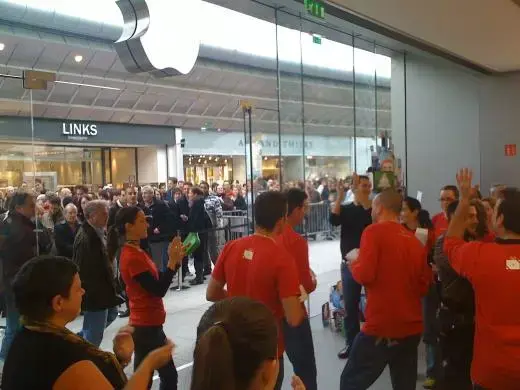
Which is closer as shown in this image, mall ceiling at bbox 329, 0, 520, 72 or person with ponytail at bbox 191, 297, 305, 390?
person with ponytail at bbox 191, 297, 305, 390

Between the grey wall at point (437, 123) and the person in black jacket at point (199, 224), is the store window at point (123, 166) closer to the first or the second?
the person in black jacket at point (199, 224)

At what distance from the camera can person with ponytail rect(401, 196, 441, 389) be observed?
414 centimetres

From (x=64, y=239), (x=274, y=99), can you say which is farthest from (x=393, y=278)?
(x=274, y=99)

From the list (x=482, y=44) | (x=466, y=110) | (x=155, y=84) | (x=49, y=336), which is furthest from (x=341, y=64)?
(x=49, y=336)

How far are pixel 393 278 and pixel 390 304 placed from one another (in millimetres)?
145

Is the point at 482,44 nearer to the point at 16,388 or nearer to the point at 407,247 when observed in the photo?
the point at 407,247

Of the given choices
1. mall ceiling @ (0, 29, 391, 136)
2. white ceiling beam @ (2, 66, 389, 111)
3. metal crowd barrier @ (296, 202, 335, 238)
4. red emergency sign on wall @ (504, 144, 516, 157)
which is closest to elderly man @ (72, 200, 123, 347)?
mall ceiling @ (0, 29, 391, 136)

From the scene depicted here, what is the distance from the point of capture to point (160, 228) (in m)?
8.28

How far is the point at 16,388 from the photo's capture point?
5.09 feet

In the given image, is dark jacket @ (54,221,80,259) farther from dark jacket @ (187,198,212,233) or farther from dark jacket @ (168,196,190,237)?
dark jacket @ (187,198,212,233)

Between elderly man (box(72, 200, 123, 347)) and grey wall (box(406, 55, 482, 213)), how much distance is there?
5.80 meters

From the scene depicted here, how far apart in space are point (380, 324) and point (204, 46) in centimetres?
564

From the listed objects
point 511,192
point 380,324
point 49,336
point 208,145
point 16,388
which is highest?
point 208,145

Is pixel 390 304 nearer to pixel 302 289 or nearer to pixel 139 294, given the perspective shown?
pixel 302 289
